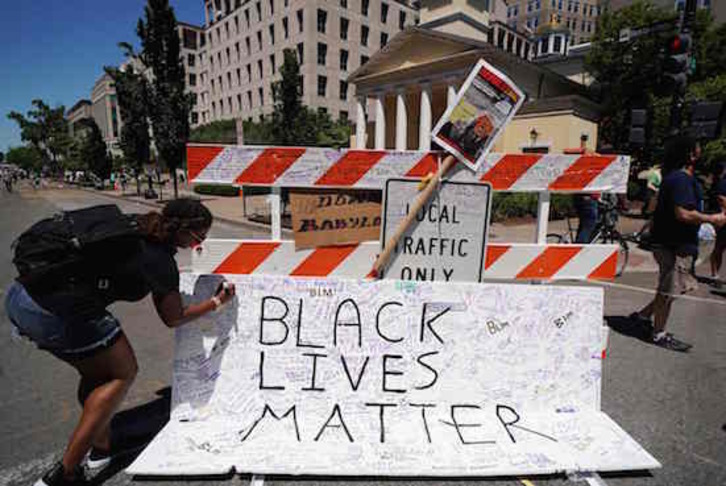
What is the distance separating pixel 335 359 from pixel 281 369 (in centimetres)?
37

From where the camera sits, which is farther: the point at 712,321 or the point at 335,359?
the point at 712,321

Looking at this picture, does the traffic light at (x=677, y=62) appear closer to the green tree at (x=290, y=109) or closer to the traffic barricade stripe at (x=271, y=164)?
the traffic barricade stripe at (x=271, y=164)

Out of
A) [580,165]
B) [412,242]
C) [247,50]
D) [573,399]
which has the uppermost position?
[247,50]

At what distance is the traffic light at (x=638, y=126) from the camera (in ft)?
27.6

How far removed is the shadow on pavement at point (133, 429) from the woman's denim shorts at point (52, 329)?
0.82 m

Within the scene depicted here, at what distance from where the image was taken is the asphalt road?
232cm

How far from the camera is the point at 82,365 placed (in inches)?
83.4

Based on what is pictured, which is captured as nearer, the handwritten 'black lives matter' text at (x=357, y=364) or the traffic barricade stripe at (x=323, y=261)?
the handwritten 'black lives matter' text at (x=357, y=364)

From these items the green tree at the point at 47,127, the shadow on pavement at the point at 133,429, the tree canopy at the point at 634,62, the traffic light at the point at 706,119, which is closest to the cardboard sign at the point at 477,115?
the shadow on pavement at the point at 133,429

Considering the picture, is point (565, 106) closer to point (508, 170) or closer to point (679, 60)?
point (679, 60)

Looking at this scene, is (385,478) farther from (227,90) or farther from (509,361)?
(227,90)

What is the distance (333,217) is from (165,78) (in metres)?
22.8

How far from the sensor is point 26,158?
110 m

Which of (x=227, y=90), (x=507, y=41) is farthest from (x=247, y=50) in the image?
(x=507, y=41)
